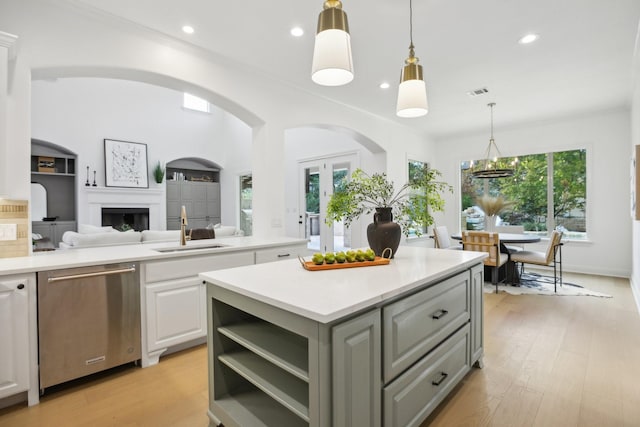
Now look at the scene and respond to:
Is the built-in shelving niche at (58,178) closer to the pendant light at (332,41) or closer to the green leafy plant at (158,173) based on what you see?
the green leafy plant at (158,173)

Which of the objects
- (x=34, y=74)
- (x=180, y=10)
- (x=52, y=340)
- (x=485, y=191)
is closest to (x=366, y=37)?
(x=180, y=10)

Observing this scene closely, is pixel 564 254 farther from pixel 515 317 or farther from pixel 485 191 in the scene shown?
pixel 515 317

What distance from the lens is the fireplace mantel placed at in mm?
7215

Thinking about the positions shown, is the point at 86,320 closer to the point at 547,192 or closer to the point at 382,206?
the point at 382,206

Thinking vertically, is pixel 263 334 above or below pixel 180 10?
below

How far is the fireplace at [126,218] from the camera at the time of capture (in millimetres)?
7582

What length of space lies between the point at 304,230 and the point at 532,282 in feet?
13.4

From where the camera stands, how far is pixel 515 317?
3.36 meters

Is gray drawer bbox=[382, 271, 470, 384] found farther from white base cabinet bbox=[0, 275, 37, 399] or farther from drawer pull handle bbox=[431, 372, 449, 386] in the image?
white base cabinet bbox=[0, 275, 37, 399]

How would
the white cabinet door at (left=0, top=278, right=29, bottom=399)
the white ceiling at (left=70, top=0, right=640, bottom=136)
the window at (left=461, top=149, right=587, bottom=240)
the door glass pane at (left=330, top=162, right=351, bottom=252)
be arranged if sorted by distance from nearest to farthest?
the white cabinet door at (left=0, top=278, right=29, bottom=399) < the white ceiling at (left=70, top=0, right=640, bottom=136) < the window at (left=461, top=149, right=587, bottom=240) < the door glass pane at (left=330, top=162, right=351, bottom=252)

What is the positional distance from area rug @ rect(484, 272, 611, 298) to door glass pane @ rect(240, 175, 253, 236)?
590 cm

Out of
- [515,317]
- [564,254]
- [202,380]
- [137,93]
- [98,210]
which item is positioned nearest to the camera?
[202,380]

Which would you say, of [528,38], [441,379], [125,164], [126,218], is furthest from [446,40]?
[126,218]

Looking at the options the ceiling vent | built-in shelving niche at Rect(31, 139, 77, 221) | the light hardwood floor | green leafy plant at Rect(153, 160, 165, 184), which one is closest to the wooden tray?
the light hardwood floor
